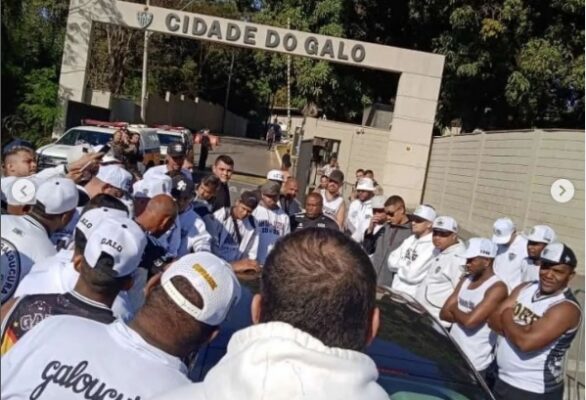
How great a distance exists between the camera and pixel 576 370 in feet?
20.7

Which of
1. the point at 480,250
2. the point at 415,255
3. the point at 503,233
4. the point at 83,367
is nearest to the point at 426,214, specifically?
the point at 415,255

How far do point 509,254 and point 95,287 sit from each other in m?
4.87

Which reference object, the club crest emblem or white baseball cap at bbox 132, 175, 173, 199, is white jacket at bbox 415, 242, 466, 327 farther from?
the club crest emblem

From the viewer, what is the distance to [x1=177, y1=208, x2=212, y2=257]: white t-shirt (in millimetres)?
5719

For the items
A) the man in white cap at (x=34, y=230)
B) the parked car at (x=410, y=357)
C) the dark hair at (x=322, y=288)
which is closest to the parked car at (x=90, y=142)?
the man in white cap at (x=34, y=230)

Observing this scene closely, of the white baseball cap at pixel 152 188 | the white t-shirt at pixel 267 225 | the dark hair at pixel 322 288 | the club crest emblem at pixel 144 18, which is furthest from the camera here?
the club crest emblem at pixel 144 18

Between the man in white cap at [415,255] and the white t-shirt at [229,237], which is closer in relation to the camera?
the man in white cap at [415,255]

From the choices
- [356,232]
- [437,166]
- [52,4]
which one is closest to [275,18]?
[437,166]

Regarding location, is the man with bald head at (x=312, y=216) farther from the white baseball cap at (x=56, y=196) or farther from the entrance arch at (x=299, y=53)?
the entrance arch at (x=299, y=53)

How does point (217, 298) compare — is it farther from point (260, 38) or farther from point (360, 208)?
point (260, 38)

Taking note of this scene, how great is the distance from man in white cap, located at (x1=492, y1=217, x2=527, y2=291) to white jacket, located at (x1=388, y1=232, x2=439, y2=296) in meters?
0.78

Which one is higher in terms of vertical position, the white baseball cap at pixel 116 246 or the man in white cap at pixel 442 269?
the white baseball cap at pixel 116 246

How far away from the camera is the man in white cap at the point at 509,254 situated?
677 centimetres

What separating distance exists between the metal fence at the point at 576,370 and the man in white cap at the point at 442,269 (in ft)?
4.49
